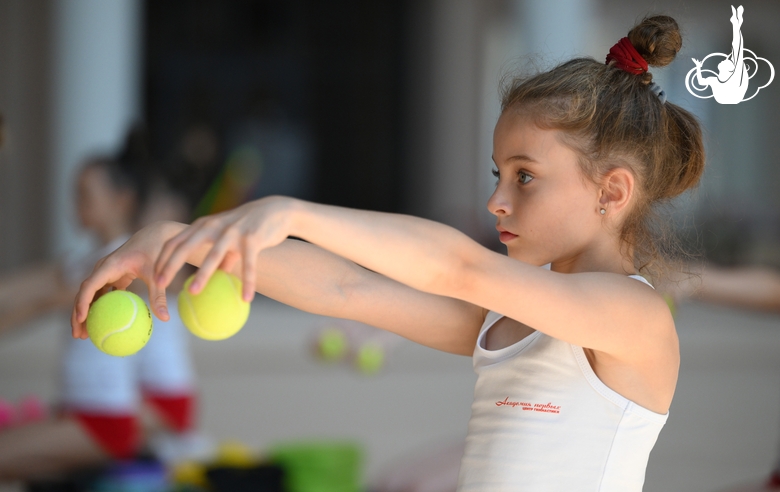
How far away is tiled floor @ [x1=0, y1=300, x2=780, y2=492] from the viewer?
4.34 metres

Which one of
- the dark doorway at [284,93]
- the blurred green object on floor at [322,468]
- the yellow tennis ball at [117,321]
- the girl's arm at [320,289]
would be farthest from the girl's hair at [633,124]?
the dark doorway at [284,93]

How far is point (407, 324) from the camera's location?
58.3 inches

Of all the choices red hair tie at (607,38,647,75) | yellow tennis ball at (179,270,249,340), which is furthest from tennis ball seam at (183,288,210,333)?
red hair tie at (607,38,647,75)

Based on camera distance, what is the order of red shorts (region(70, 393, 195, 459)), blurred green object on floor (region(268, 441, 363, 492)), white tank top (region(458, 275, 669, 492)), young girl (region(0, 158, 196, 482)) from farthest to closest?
blurred green object on floor (region(268, 441, 363, 492)) < red shorts (region(70, 393, 195, 459)) < young girl (region(0, 158, 196, 482)) < white tank top (region(458, 275, 669, 492))

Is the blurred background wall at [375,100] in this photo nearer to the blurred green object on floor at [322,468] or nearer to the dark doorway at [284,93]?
the dark doorway at [284,93]

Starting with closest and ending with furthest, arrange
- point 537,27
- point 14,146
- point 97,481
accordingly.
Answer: point 97,481 < point 537,27 < point 14,146

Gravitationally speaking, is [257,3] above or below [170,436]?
above

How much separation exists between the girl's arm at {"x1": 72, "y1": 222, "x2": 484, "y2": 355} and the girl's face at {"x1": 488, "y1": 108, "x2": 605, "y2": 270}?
0.72ft

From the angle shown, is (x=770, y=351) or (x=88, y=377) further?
(x=770, y=351)

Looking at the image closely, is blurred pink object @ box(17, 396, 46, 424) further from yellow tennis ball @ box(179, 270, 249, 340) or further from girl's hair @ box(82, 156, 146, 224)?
yellow tennis ball @ box(179, 270, 249, 340)

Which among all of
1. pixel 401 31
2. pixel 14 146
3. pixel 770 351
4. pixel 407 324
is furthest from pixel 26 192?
pixel 407 324

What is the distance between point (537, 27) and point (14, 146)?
4.22 metres

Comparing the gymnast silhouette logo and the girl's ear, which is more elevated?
the gymnast silhouette logo

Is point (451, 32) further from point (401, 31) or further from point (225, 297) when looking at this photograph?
point (225, 297)
